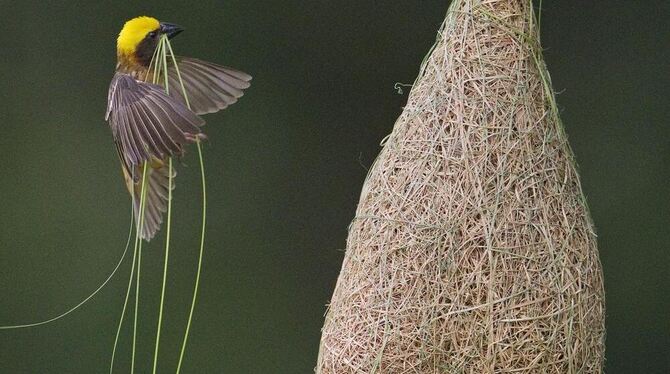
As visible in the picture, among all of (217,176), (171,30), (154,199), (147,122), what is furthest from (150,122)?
(217,176)

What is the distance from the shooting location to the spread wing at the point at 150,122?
2.08 m

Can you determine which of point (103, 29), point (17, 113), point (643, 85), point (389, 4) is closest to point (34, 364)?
point (17, 113)

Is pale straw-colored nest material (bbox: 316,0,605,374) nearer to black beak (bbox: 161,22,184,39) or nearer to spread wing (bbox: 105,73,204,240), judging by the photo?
spread wing (bbox: 105,73,204,240)

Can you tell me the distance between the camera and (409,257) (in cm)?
204

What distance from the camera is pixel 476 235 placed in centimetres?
201

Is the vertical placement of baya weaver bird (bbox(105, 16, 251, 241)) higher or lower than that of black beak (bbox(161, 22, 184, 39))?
lower

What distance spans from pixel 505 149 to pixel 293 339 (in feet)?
7.02

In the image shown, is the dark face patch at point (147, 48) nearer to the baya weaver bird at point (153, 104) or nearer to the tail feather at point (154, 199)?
the baya weaver bird at point (153, 104)

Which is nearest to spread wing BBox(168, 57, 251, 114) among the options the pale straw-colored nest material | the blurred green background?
the pale straw-colored nest material

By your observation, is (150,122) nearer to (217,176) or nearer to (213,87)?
(213,87)

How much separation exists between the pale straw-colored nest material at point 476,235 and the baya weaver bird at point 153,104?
403 millimetres

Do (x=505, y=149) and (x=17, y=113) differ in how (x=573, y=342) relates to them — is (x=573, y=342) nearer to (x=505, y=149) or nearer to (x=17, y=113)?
(x=505, y=149)

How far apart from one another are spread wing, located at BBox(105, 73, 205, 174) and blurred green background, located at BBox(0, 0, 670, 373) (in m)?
1.67

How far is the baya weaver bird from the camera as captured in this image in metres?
2.12
